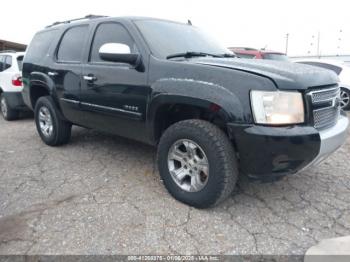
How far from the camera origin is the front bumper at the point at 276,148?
241 centimetres

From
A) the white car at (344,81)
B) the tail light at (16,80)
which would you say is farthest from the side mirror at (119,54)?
the white car at (344,81)

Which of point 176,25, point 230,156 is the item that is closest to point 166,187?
point 230,156

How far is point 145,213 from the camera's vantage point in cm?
289

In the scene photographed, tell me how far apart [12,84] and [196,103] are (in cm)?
555

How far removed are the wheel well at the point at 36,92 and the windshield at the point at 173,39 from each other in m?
2.34

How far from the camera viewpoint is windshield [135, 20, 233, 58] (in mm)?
3271

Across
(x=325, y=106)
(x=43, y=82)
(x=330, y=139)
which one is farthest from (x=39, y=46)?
(x=330, y=139)

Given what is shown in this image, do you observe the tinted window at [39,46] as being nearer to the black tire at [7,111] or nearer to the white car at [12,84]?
the white car at [12,84]

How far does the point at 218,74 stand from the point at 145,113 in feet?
3.01

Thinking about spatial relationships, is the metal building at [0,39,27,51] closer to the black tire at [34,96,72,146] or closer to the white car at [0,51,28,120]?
the white car at [0,51,28,120]

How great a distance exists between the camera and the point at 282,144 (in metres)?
2.40

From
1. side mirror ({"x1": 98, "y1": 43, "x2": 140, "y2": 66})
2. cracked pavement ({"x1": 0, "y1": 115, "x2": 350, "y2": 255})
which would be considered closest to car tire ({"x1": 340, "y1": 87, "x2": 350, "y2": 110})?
cracked pavement ({"x1": 0, "y1": 115, "x2": 350, "y2": 255})

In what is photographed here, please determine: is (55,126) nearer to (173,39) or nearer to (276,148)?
(173,39)

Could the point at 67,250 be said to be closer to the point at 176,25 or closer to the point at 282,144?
the point at 282,144
